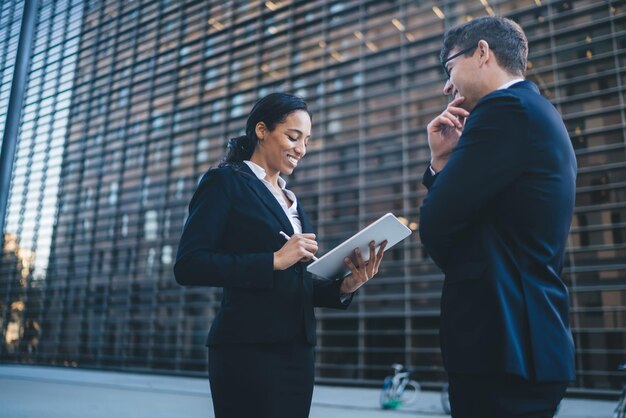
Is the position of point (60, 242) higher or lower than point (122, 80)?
lower

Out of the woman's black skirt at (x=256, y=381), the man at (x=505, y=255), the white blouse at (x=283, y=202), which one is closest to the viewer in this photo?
the man at (x=505, y=255)

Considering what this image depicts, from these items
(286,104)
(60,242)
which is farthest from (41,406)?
(60,242)

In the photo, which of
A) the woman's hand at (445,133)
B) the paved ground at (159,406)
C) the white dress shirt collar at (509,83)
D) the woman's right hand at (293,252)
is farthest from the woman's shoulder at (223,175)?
the paved ground at (159,406)

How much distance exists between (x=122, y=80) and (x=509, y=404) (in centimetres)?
2861

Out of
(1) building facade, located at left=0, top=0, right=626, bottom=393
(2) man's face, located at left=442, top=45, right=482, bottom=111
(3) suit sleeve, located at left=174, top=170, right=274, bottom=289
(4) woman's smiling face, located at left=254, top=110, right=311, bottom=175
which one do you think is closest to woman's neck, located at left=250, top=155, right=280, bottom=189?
(4) woman's smiling face, located at left=254, top=110, right=311, bottom=175

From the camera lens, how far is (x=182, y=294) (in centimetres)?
2211

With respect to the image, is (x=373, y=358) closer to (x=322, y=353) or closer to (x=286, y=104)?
(x=322, y=353)

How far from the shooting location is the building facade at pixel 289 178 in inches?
592

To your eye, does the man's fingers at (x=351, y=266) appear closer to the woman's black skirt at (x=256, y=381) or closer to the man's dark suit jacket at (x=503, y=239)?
the woman's black skirt at (x=256, y=381)

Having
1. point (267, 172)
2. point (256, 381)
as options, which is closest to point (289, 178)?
point (267, 172)

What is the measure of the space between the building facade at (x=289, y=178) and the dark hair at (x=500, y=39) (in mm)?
12085

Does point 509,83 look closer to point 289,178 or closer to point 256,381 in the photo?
point 256,381

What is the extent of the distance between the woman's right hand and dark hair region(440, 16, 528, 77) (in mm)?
820

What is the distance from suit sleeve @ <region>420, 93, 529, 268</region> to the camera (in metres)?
1.31
